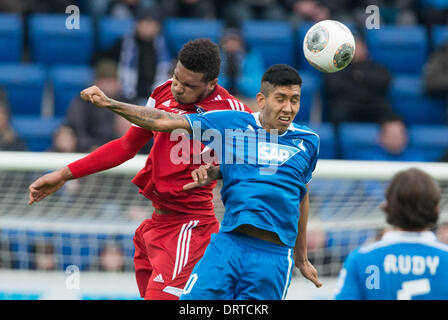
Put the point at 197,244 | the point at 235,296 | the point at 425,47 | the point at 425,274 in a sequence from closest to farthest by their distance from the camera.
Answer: the point at 425,274
the point at 235,296
the point at 197,244
the point at 425,47

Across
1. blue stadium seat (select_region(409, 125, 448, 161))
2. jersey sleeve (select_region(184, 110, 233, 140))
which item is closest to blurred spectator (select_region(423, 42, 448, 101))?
blue stadium seat (select_region(409, 125, 448, 161))

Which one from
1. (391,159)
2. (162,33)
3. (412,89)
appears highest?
(162,33)

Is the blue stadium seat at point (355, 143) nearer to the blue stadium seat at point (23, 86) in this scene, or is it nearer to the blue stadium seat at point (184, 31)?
the blue stadium seat at point (184, 31)

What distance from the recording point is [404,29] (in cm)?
971

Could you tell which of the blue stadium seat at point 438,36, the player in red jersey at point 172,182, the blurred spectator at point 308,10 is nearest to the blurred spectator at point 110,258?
the player in red jersey at point 172,182

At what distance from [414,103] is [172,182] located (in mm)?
5725

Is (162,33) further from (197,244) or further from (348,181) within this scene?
(197,244)

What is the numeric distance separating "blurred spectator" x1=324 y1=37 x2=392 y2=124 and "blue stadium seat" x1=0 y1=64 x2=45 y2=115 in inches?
134

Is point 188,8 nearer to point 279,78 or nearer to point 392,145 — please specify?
point 392,145

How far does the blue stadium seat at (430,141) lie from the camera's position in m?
8.33

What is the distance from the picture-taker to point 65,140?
7383 mm

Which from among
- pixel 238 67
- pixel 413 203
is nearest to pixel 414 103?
pixel 238 67
